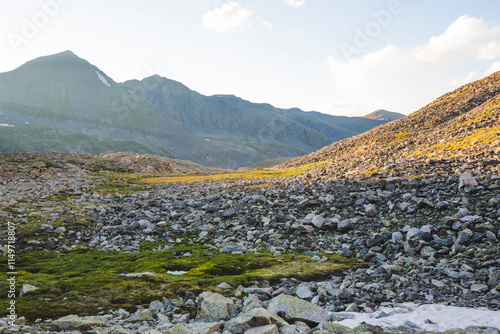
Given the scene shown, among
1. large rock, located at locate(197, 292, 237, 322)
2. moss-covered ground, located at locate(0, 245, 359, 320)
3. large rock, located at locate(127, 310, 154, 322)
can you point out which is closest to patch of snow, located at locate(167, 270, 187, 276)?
moss-covered ground, located at locate(0, 245, 359, 320)

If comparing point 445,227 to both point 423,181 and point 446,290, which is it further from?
point 423,181

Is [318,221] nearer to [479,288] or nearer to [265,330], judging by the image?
[479,288]

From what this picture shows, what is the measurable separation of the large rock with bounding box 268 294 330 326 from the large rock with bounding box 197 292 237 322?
1.05m

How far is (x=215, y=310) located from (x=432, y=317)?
523 cm

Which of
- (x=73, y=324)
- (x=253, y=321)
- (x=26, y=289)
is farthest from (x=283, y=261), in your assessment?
(x=26, y=289)

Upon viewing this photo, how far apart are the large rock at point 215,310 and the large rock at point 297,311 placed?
1.05 m

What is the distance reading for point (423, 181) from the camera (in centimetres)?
1645

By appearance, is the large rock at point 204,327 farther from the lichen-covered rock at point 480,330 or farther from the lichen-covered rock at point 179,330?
the lichen-covered rock at point 480,330

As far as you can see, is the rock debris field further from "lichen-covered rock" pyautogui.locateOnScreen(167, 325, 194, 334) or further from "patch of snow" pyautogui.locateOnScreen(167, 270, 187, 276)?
"patch of snow" pyautogui.locateOnScreen(167, 270, 187, 276)

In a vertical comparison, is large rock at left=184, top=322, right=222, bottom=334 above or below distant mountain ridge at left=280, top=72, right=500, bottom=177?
below

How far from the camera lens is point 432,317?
6.68 meters

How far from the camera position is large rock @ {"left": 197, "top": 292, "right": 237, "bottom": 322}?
721 centimetres

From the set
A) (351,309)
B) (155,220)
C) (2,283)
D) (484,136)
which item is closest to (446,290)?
(351,309)

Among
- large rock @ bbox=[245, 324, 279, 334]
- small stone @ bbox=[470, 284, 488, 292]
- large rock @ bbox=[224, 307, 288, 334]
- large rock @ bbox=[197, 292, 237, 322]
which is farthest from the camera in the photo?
small stone @ bbox=[470, 284, 488, 292]
